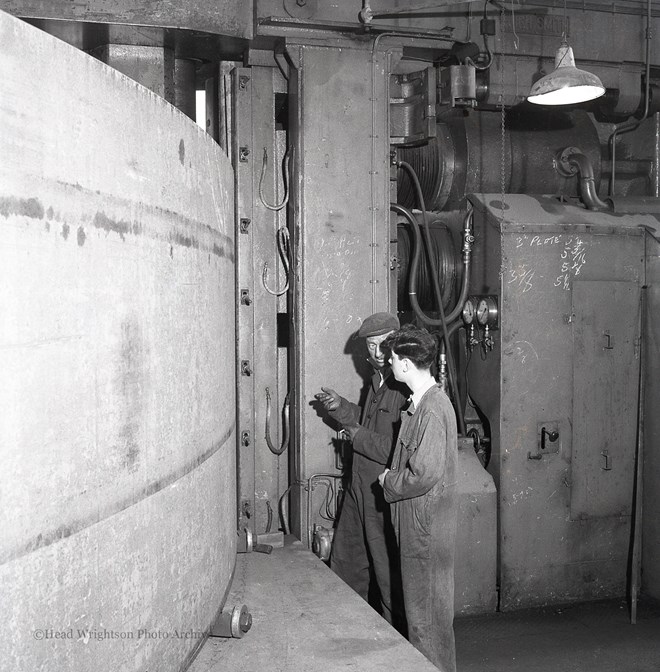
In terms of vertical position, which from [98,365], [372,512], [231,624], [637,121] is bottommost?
[231,624]

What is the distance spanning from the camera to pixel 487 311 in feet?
15.6

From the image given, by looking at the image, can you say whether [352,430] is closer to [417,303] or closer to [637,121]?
[417,303]

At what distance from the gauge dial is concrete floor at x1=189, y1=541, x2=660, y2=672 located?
179 centimetres

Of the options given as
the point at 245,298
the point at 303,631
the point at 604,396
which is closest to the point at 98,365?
the point at 303,631

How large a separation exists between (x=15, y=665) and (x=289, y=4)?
12.3ft

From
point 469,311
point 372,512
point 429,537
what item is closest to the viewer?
point 429,537

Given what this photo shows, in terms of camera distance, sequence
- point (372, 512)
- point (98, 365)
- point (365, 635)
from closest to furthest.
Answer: point (98, 365)
point (365, 635)
point (372, 512)

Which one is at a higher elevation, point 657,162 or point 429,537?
point 657,162

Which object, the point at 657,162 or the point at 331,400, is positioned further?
the point at 657,162

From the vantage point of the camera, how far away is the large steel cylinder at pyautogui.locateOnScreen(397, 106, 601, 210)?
5.34 meters

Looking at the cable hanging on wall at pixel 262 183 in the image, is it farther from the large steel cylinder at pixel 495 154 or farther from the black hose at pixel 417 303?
the large steel cylinder at pixel 495 154

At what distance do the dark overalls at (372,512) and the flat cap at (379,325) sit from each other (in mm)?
276

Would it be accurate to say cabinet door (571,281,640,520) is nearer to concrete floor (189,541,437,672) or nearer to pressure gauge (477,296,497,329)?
pressure gauge (477,296,497,329)

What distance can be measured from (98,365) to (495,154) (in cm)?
414
